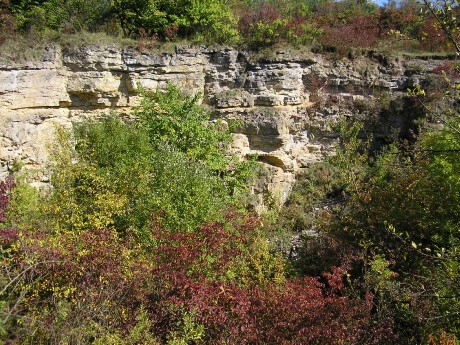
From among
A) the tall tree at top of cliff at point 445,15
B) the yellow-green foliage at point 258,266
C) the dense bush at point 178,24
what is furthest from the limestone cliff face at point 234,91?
the tall tree at top of cliff at point 445,15

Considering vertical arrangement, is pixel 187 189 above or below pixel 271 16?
below

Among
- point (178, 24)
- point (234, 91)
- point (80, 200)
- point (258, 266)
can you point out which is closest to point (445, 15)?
point (258, 266)

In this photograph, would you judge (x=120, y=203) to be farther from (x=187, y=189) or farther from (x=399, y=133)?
(x=399, y=133)

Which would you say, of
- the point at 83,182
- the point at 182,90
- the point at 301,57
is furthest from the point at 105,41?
the point at 301,57

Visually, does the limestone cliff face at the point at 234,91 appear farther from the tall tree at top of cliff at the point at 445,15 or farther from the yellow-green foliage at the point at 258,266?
the tall tree at top of cliff at the point at 445,15

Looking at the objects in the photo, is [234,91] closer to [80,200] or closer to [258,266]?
[80,200]

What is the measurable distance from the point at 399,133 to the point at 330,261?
22.4 ft

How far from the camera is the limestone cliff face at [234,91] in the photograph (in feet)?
37.1

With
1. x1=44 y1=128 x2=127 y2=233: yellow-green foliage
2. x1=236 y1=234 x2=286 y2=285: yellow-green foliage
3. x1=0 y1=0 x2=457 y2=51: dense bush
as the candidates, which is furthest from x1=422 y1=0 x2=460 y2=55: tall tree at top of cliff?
x1=0 y1=0 x2=457 y2=51: dense bush

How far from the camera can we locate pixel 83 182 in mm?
9094

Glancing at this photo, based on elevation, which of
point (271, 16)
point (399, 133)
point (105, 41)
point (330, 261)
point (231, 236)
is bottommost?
point (330, 261)

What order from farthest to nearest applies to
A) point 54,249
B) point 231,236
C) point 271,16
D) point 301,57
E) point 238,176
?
1. point 271,16
2. point 301,57
3. point 238,176
4. point 231,236
5. point 54,249

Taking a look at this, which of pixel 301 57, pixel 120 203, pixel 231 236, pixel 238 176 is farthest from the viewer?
pixel 301 57

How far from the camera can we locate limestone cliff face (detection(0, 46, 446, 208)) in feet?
37.1
